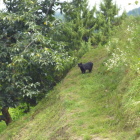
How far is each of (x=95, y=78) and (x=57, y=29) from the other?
3.06m

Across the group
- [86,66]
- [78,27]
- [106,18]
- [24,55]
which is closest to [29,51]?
[24,55]

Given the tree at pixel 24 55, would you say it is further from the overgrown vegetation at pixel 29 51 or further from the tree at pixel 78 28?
the tree at pixel 78 28

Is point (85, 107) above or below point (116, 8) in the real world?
below

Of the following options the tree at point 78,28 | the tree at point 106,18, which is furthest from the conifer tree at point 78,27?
the tree at point 106,18

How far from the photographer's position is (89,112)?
23.1 feet

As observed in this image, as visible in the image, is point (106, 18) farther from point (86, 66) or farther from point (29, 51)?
point (29, 51)

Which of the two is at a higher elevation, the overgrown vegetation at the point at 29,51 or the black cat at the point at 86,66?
the overgrown vegetation at the point at 29,51

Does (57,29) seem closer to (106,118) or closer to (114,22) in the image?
(106,118)

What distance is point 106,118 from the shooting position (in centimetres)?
639

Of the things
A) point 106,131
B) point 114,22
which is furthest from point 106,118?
point 114,22

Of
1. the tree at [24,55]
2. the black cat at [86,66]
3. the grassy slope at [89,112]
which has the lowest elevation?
the grassy slope at [89,112]

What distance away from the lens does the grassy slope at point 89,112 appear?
558 cm

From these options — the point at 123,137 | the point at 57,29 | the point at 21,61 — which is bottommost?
the point at 123,137

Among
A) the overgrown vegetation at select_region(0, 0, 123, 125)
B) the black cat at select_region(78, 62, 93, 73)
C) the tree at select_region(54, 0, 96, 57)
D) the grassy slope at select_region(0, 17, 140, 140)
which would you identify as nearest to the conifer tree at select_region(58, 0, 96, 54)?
the tree at select_region(54, 0, 96, 57)
